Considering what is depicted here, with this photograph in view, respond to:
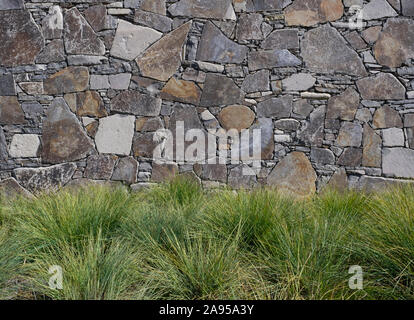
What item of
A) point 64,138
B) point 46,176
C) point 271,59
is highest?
point 271,59

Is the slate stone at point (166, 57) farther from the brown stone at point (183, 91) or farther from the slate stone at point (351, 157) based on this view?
the slate stone at point (351, 157)

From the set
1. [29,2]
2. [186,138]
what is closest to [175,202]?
[186,138]

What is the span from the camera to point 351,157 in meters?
4.36

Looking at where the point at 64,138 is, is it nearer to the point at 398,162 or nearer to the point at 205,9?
the point at 205,9

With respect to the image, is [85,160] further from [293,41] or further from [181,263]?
[293,41]

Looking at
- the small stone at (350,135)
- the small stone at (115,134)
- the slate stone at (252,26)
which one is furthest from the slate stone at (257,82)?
the small stone at (115,134)

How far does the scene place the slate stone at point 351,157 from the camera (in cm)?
434

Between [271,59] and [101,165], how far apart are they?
262 cm

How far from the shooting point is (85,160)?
4590 millimetres

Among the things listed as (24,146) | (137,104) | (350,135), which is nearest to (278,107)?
(350,135)

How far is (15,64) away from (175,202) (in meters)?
2.96

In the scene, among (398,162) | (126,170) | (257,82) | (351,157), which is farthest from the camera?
(126,170)

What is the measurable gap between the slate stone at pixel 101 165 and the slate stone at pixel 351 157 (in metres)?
2.97

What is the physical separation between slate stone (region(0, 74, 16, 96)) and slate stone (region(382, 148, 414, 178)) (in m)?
4.89
